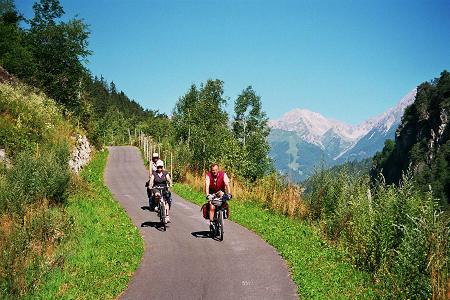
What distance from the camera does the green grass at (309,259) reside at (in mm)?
9047

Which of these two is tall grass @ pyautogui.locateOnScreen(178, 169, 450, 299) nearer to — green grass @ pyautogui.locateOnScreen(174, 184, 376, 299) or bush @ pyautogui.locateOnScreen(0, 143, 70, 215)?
green grass @ pyautogui.locateOnScreen(174, 184, 376, 299)

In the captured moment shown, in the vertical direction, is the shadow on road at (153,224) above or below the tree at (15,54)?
below

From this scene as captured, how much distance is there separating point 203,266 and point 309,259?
309 cm

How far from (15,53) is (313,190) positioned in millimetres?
38743

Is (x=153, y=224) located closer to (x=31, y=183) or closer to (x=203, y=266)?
(x=31, y=183)

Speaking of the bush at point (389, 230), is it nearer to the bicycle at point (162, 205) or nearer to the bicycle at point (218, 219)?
the bicycle at point (218, 219)

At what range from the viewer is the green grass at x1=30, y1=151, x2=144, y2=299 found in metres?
8.90

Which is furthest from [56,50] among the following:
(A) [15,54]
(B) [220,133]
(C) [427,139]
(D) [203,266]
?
(C) [427,139]

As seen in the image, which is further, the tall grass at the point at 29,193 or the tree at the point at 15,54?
the tree at the point at 15,54

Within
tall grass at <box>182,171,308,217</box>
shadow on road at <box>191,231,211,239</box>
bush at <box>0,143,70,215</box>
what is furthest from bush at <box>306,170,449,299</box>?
bush at <box>0,143,70,215</box>

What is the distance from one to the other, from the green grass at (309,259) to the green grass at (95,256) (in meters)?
4.33

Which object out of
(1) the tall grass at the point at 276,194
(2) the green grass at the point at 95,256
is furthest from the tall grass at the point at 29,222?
(1) the tall grass at the point at 276,194

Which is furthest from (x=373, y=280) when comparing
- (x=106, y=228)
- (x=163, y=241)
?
(x=106, y=228)

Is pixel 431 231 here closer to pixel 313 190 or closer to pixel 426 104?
pixel 313 190
